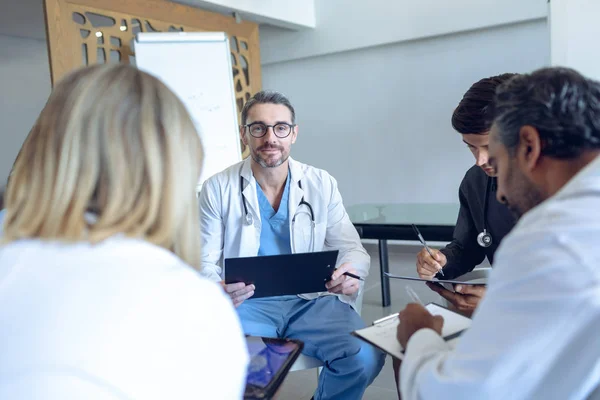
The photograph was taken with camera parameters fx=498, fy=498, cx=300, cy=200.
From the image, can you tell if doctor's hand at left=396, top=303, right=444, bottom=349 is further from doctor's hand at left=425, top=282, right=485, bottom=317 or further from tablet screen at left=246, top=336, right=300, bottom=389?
doctor's hand at left=425, top=282, right=485, bottom=317

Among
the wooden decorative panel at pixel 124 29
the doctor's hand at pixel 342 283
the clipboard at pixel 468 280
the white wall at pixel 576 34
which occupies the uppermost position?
the wooden decorative panel at pixel 124 29

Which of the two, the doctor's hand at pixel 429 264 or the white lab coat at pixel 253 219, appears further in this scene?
the white lab coat at pixel 253 219

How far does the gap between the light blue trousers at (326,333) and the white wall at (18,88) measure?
15.8 ft

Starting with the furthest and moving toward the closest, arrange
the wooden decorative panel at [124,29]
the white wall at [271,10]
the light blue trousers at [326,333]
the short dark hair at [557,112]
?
the white wall at [271,10], the wooden decorative panel at [124,29], the light blue trousers at [326,333], the short dark hair at [557,112]

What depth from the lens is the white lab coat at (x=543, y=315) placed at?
68 centimetres

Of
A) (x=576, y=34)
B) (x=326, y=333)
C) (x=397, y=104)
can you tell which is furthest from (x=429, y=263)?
(x=397, y=104)

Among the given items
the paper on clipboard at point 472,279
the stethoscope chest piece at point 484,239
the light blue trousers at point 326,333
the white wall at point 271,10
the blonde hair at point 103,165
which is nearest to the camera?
the blonde hair at point 103,165

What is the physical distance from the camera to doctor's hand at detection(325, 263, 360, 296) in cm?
180

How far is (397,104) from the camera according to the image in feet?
16.0

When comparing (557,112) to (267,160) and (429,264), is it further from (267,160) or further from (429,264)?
(267,160)

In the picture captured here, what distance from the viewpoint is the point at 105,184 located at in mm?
763

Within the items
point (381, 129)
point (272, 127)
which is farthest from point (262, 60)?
point (272, 127)

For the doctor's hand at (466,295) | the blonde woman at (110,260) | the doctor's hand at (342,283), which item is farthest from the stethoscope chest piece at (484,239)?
the blonde woman at (110,260)

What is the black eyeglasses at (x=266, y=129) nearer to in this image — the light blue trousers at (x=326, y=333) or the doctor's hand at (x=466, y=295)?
the light blue trousers at (x=326, y=333)
